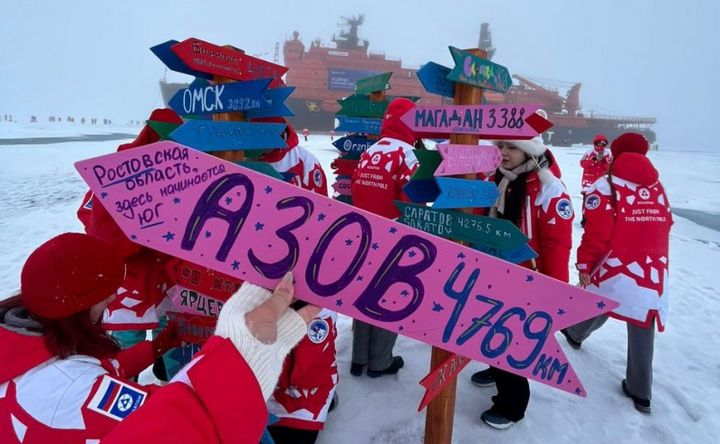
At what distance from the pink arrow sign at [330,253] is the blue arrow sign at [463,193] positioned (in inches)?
14.7

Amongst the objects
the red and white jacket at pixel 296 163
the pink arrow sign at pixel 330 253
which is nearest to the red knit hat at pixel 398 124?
the red and white jacket at pixel 296 163

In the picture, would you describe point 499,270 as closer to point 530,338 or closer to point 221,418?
point 530,338

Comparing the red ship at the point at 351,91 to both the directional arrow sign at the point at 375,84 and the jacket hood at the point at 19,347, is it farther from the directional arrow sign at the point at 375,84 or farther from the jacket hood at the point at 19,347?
the jacket hood at the point at 19,347

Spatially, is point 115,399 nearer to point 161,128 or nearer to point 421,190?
point 161,128

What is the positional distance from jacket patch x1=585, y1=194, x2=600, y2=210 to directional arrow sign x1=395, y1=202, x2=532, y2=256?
1.33m

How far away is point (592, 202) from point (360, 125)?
7.03ft

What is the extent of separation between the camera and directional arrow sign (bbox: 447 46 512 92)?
150 centimetres

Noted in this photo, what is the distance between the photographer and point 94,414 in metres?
0.84

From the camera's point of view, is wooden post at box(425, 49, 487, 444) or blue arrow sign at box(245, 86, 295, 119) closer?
wooden post at box(425, 49, 487, 444)

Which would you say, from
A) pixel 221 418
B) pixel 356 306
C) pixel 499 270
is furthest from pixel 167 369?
pixel 499 270

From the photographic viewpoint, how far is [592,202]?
8.56 ft

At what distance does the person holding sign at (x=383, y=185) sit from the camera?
8.81 feet

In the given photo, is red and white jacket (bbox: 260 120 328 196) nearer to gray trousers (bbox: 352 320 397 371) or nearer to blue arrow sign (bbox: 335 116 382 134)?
gray trousers (bbox: 352 320 397 371)

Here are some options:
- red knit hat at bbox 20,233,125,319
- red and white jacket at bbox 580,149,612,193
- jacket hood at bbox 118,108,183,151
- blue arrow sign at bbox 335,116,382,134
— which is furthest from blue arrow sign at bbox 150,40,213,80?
red and white jacket at bbox 580,149,612,193
